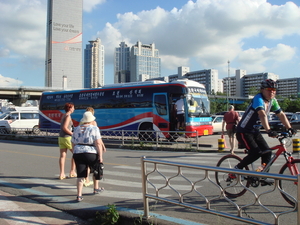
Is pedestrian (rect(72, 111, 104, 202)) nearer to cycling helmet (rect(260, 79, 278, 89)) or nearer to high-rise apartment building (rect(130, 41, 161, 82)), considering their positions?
cycling helmet (rect(260, 79, 278, 89))

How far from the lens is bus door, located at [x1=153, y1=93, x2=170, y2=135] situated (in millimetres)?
17609

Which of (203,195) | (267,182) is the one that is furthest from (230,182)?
(267,182)

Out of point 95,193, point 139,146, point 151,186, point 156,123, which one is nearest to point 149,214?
point 151,186

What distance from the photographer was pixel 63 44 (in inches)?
6314

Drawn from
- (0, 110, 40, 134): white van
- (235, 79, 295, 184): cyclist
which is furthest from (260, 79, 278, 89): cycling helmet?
(0, 110, 40, 134): white van

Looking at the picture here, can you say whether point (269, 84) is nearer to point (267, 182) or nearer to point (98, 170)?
point (267, 182)

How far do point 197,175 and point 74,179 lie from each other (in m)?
3.78

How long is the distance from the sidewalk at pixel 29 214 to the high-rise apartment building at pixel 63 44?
151946 mm

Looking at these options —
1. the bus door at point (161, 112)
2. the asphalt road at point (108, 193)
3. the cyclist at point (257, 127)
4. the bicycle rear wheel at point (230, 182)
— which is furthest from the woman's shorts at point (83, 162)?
the bus door at point (161, 112)

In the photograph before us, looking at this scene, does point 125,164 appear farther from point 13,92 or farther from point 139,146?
point 13,92

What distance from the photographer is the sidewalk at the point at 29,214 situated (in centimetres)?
461

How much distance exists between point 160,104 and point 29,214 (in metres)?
13.4

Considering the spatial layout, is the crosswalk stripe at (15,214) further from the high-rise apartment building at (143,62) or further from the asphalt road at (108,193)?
the high-rise apartment building at (143,62)

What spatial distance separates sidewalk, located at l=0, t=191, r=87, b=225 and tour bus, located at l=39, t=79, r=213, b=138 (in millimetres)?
10185
